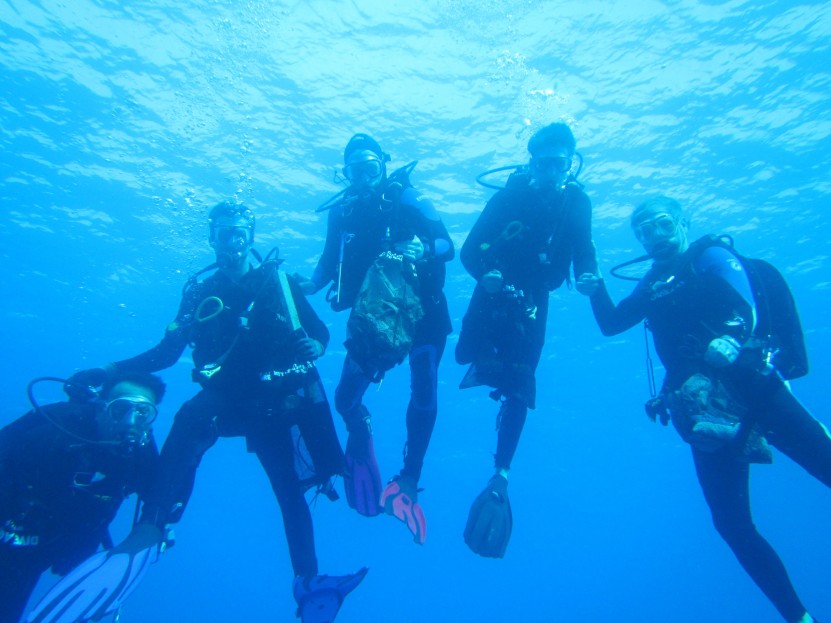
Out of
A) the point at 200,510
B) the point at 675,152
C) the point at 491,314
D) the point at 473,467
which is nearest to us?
the point at 491,314

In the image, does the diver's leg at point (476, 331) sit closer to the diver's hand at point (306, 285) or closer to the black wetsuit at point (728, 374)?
the black wetsuit at point (728, 374)

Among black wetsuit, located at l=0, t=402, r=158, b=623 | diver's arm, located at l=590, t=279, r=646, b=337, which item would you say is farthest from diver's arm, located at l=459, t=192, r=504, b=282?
black wetsuit, located at l=0, t=402, r=158, b=623

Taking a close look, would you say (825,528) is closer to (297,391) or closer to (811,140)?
(811,140)

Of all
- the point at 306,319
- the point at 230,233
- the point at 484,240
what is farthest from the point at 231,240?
the point at 484,240

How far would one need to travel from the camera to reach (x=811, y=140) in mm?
14484

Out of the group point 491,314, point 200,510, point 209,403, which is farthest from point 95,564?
point 200,510

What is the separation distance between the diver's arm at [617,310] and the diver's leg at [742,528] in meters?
1.71

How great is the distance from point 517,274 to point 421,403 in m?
2.00

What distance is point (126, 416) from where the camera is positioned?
19.7 feet

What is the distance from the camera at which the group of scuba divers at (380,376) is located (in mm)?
4938

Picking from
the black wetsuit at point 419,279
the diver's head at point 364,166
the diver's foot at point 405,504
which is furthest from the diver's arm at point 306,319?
the diver's foot at point 405,504

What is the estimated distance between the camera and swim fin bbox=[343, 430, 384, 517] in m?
5.90

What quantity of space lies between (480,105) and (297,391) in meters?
9.69

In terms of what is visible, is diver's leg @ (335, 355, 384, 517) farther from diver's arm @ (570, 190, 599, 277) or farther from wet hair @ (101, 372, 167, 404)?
diver's arm @ (570, 190, 599, 277)
